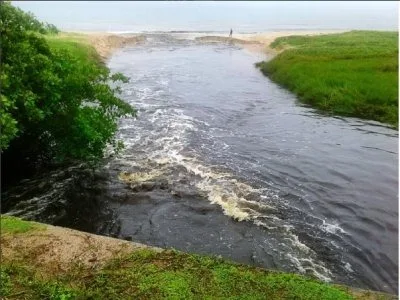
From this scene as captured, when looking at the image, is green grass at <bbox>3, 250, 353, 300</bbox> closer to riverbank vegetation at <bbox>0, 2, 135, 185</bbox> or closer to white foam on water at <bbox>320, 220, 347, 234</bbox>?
riverbank vegetation at <bbox>0, 2, 135, 185</bbox>

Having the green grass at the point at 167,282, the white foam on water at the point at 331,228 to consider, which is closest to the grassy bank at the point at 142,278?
the green grass at the point at 167,282

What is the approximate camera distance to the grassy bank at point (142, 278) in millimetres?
8039

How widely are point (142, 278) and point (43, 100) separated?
839cm

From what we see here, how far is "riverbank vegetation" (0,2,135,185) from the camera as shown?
12953mm

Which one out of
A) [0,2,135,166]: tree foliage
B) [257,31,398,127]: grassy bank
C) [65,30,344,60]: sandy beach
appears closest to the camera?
[0,2,135,166]: tree foliage

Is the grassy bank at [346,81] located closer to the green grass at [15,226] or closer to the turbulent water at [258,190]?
the turbulent water at [258,190]

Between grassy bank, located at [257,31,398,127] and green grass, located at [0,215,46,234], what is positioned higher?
green grass, located at [0,215,46,234]

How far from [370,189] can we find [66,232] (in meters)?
11.8

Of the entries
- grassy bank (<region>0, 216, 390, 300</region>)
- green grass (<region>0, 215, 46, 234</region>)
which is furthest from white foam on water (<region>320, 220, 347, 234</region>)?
green grass (<region>0, 215, 46, 234</region>)

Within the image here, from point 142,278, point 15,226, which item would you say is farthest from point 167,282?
point 15,226

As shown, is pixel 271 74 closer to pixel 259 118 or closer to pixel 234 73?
pixel 234 73

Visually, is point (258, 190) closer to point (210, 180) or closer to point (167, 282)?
point (210, 180)

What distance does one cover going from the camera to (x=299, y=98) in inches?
1265

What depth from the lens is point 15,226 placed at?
33.8 ft
